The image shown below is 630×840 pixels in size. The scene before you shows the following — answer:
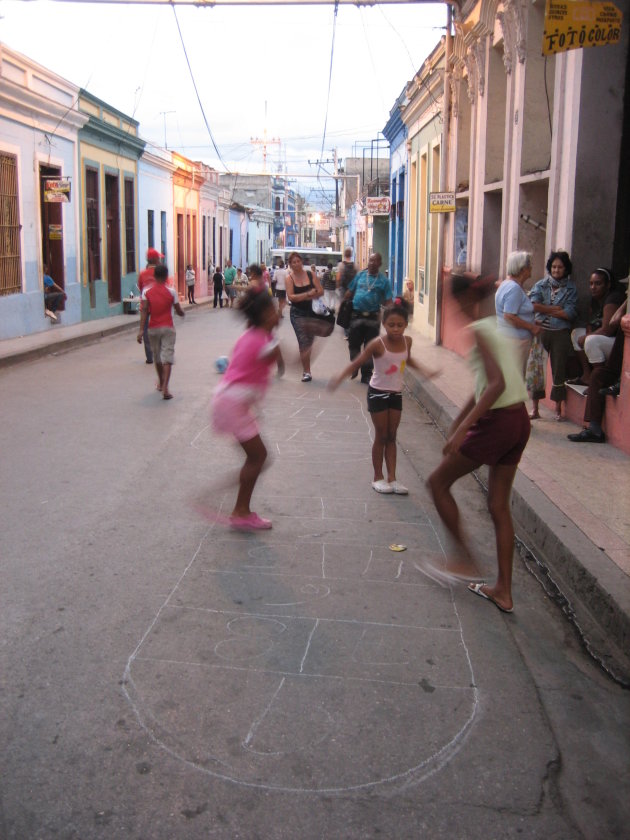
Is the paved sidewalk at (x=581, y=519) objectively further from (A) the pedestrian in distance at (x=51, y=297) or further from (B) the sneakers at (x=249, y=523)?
(A) the pedestrian in distance at (x=51, y=297)

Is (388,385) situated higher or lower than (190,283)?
lower

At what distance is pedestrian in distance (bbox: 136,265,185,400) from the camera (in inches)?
434

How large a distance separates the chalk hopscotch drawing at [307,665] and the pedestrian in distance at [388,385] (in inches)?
40.6

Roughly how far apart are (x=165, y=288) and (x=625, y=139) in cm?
570

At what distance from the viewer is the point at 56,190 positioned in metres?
19.7

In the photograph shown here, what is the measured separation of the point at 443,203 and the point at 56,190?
913 centimetres

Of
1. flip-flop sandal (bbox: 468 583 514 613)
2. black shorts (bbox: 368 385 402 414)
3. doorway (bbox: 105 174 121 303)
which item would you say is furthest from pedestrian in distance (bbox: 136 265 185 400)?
doorway (bbox: 105 174 121 303)

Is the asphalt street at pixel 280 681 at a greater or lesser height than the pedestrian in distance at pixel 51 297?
lesser

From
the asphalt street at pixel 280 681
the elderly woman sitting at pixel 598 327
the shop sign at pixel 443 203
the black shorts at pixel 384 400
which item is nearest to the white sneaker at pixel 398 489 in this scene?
the asphalt street at pixel 280 681

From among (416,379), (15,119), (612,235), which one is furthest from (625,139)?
(15,119)

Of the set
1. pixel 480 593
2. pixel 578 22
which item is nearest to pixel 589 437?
pixel 578 22

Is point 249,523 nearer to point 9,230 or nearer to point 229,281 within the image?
point 9,230

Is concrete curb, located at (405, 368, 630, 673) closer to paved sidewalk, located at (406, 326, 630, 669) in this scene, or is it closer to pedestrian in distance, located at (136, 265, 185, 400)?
paved sidewalk, located at (406, 326, 630, 669)

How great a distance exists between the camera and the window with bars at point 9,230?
57.6 ft
